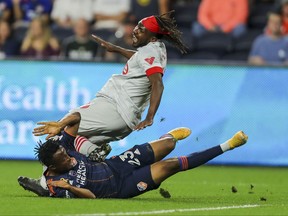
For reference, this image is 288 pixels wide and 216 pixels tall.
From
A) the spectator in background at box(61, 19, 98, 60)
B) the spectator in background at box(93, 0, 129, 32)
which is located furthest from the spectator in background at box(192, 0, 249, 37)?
the spectator in background at box(61, 19, 98, 60)

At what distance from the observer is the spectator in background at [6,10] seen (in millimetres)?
19527

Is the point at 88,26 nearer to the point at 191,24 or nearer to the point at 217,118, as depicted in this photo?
the point at 191,24

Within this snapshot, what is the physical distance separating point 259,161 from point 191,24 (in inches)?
189

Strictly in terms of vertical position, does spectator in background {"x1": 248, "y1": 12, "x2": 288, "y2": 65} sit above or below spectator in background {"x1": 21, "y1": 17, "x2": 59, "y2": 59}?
above

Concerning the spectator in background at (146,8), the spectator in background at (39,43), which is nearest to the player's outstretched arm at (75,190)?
the spectator in background at (39,43)

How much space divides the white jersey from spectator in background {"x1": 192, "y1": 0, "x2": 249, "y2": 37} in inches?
325

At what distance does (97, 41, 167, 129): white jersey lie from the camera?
399 inches

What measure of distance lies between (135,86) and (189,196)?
1409 millimetres

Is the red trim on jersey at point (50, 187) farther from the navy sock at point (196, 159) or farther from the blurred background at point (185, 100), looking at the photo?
the blurred background at point (185, 100)

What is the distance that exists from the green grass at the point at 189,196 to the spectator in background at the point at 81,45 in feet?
10.6

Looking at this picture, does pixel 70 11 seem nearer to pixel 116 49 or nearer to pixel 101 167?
pixel 116 49

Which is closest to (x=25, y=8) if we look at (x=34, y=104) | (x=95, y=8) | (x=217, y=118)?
(x=95, y=8)

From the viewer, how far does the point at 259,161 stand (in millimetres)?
15141

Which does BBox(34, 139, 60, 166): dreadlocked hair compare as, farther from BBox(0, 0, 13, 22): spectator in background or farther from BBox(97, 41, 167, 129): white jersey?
BBox(0, 0, 13, 22): spectator in background
